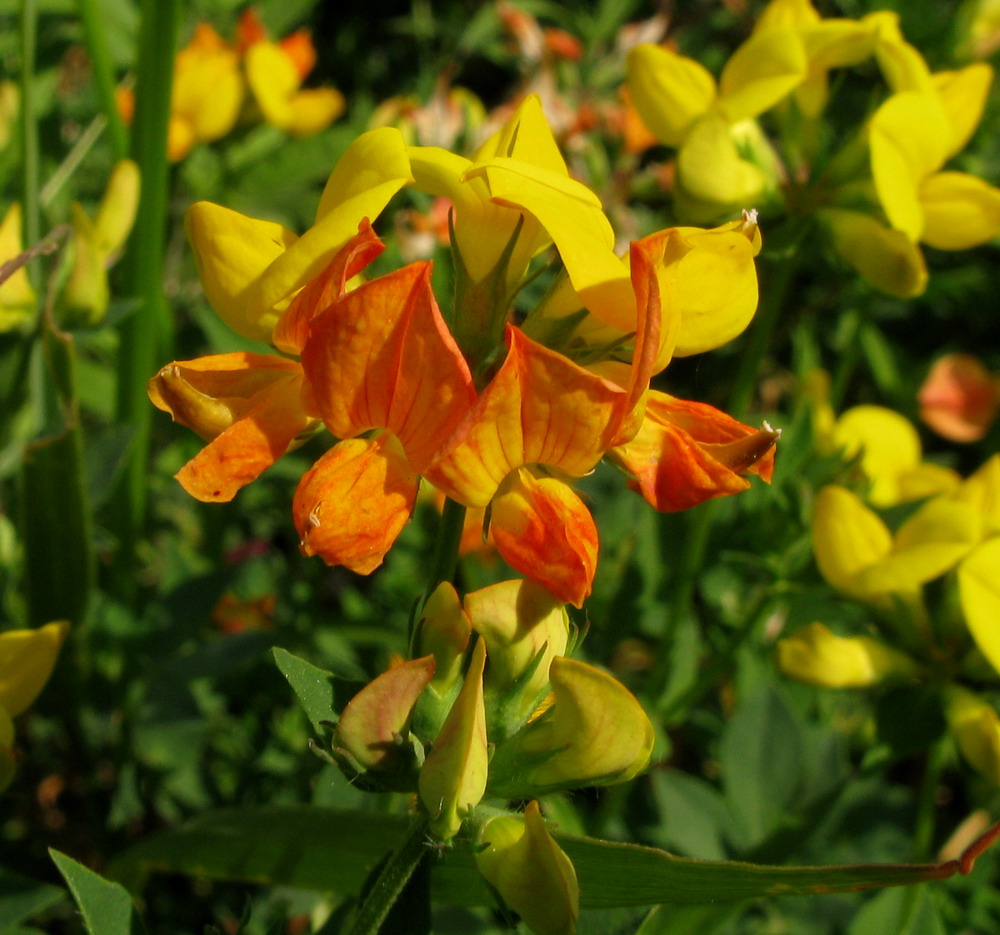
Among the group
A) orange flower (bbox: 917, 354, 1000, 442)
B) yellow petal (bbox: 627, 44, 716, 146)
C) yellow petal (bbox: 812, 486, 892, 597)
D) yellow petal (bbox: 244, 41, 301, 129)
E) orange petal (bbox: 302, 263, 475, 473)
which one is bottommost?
orange flower (bbox: 917, 354, 1000, 442)

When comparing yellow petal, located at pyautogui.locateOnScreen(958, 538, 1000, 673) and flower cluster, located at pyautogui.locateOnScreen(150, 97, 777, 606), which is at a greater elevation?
flower cluster, located at pyautogui.locateOnScreen(150, 97, 777, 606)

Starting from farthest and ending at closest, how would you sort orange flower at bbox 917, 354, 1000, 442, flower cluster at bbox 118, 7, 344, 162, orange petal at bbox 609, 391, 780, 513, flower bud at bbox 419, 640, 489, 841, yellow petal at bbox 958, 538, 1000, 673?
orange flower at bbox 917, 354, 1000, 442, flower cluster at bbox 118, 7, 344, 162, yellow petal at bbox 958, 538, 1000, 673, orange petal at bbox 609, 391, 780, 513, flower bud at bbox 419, 640, 489, 841

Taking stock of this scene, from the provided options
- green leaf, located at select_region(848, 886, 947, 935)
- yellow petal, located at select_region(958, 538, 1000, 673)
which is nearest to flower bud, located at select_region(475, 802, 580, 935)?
yellow petal, located at select_region(958, 538, 1000, 673)

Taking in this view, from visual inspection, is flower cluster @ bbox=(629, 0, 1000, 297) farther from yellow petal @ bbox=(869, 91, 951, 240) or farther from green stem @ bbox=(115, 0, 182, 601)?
green stem @ bbox=(115, 0, 182, 601)

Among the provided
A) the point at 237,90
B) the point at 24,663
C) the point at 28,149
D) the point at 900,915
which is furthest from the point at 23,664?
the point at 237,90

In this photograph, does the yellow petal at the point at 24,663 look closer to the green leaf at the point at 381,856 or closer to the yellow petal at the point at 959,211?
the green leaf at the point at 381,856

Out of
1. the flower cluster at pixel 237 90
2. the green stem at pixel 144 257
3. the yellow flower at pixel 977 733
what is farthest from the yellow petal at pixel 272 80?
the yellow flower at pixel 977 733

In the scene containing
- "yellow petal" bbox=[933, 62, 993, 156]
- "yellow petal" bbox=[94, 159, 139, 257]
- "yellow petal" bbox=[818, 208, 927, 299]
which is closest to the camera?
"yellow petal" bbox=[818, 208, 927, 299]
